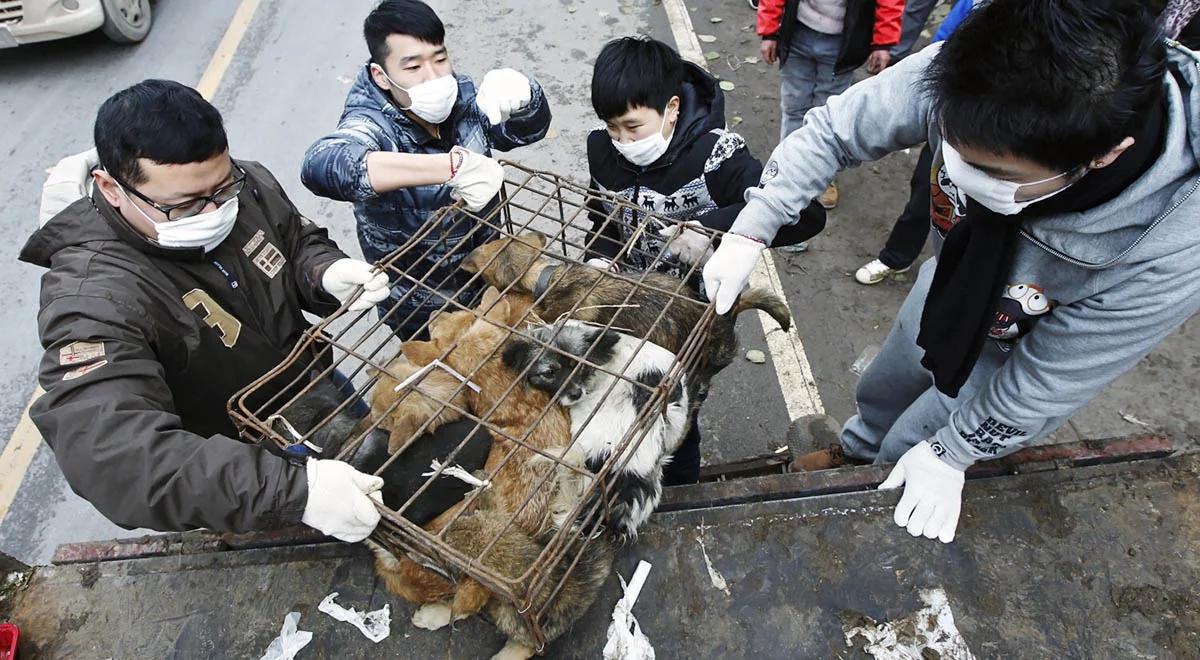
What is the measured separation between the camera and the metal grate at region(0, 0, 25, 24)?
5.89 meters

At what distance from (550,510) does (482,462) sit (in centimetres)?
24

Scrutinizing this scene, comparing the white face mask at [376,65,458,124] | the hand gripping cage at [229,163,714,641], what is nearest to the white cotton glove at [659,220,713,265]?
the hand gripping cage at [229,163,714,641]

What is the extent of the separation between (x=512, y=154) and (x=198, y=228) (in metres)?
3.83

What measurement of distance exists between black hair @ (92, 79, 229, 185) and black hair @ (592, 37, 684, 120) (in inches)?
59.2

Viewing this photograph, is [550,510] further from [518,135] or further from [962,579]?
[518,135]

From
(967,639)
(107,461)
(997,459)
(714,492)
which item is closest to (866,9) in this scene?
(997,459)

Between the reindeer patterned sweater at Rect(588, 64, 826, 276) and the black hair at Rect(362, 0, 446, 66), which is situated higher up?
the black hair at Rect(362, 0, 446, 66)

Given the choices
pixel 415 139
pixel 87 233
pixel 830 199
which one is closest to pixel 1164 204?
pixel 415 139

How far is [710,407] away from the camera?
394 cm

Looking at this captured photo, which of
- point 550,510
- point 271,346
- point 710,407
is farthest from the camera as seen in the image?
point 710,407

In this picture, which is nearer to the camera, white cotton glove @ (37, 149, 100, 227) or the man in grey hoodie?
the man in grey hoodie

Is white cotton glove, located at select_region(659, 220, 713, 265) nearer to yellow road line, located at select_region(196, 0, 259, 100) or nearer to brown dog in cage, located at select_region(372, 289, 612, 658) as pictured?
brown dog in cage, located at select_region(372, 289, 612, 658)

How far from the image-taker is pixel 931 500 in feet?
6.06

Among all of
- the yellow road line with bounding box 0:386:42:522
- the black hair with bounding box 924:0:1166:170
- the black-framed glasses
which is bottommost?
the yellow road line with bounding box 0:386:42:522
